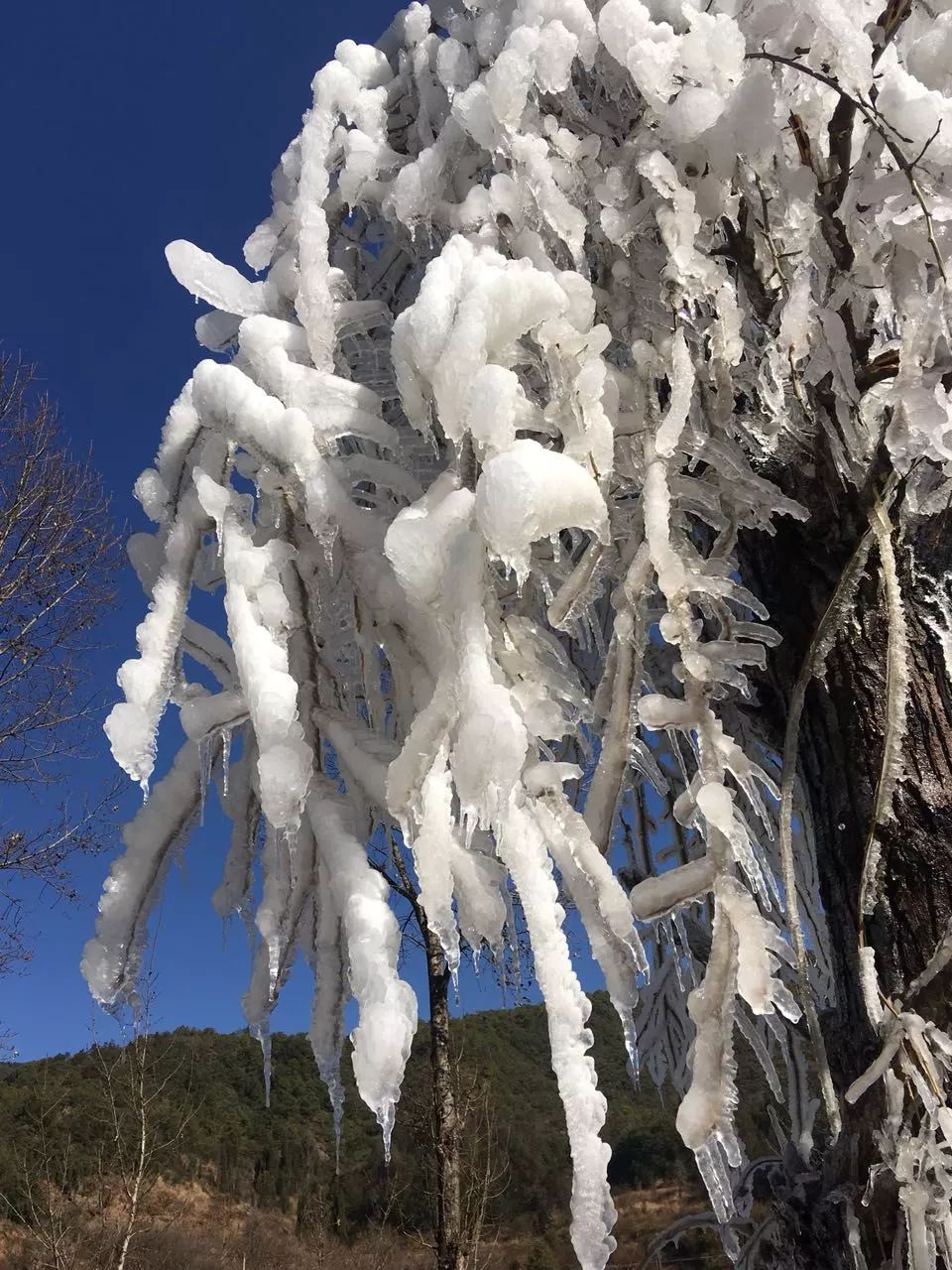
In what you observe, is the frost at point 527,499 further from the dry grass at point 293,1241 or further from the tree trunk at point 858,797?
the dry grass at point 293,1241

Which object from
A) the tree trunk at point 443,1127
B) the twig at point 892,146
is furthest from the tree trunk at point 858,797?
the tree trunk at point 443,1127

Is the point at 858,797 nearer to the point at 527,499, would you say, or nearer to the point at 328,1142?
the point at 527,499

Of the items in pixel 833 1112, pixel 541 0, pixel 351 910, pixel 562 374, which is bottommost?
pixel 833 1112

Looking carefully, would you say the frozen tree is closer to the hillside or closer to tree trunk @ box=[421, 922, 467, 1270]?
tree trunk @ box=[421, 922, 467, 1270]

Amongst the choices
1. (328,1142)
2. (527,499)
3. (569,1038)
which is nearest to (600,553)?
(527,499)

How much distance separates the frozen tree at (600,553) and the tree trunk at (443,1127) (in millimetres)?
4833

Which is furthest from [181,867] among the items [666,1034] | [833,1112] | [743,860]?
[666,1034]

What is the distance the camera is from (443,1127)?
601 cm

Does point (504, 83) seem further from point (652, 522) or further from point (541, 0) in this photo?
point (652, 522)

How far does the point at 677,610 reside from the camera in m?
0.87

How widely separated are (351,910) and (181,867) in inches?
14.5

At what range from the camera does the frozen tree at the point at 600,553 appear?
0.81 m

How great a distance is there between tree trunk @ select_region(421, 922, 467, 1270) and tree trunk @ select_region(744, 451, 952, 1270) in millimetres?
4680

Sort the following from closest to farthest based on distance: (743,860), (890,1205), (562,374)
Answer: (743,860), (562,374), (890,1205)
